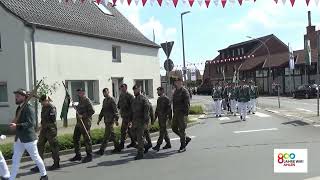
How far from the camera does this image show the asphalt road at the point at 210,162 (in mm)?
9859

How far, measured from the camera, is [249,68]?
77.9 meters

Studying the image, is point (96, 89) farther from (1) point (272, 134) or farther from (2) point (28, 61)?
(1) point (272, 134)

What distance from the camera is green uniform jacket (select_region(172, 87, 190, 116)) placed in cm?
1373

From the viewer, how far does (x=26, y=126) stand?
31.5ft

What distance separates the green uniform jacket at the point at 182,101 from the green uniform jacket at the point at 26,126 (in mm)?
4887

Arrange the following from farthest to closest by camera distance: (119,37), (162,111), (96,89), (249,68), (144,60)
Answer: (249,68) → (144,60) → (119,37) → (96,89) → (162,111)

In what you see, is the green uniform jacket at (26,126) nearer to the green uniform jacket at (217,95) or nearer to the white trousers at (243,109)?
the white trousers at (243,109)

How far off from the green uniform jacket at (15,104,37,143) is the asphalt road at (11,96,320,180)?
1.27m

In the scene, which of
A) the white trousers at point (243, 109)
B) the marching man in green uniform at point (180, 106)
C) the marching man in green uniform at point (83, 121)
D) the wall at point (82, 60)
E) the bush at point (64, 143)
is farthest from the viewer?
the wall at point (82, 60)

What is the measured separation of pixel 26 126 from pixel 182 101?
5068 mm

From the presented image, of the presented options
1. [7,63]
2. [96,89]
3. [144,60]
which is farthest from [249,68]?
[7,63]

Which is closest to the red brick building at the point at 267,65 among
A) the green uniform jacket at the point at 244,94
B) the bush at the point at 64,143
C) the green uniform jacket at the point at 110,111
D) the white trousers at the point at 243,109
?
the green uniform jacket at the point at 244,94

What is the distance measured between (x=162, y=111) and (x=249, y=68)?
65.0 metres

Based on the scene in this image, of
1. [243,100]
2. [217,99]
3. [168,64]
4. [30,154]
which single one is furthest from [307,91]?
[30,154]
